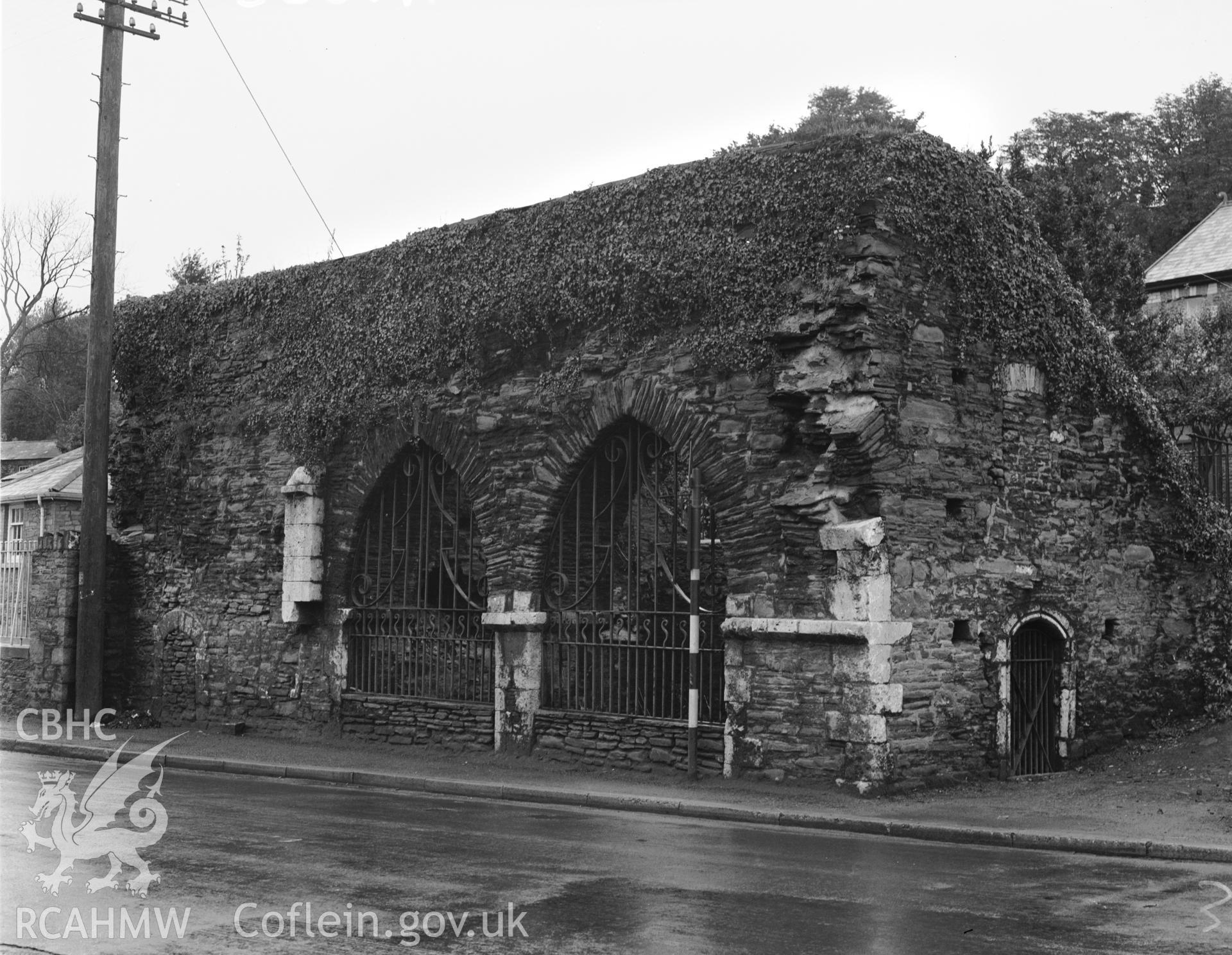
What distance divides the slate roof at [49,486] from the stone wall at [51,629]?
36.0ft

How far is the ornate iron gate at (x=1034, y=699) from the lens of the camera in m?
13.8

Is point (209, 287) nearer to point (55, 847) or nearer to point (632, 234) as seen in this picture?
point (632, 234)

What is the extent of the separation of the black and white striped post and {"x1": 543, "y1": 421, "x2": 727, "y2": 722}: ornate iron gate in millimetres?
370

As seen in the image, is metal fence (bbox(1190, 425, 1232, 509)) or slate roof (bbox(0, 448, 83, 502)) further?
slate roof (bbox(0, 448, 83, 502))

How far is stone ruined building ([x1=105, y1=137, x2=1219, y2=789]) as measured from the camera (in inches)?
508

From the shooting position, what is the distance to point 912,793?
12.6 meters

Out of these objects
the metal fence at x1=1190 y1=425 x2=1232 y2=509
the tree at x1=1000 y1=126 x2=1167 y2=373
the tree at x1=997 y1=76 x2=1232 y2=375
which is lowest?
the metal fence at x1=1190 y1=425 x2=1232 y2=509

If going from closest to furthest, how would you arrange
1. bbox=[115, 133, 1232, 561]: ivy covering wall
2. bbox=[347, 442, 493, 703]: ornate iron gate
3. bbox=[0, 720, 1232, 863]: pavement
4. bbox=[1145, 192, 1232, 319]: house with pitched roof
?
bbox=[0, 720, 1232, 863]: pavement, bbox=[115, 133, 1232, 561]: ivy covering wall, bbox=[347, 442, 493, 703]: ornate iron gate, bbox=[1145, 192, 1232, 319]: house with pitched roof

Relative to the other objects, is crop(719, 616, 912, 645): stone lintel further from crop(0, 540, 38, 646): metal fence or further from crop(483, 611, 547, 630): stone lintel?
crop(0, 540, 38, 646): metal fence

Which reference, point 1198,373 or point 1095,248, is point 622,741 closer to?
point 1198,373

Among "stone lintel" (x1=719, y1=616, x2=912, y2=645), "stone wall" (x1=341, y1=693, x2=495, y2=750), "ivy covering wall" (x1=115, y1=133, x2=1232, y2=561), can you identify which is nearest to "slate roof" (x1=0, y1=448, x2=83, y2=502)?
"ivy covering wall" (x1=115, y1=133, x2=1232, y2=561)

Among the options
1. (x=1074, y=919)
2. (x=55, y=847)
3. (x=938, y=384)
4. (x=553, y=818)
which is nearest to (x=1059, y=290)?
(x=938, y=384)

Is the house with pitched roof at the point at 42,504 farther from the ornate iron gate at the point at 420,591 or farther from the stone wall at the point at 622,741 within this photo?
the stone wall at the point at 622,741

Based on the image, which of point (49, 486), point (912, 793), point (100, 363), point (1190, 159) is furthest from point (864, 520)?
point (1190, 159)
